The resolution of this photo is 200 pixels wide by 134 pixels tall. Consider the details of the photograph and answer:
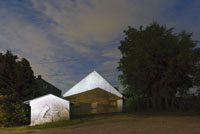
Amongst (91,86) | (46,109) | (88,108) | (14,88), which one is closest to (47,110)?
(46,109)

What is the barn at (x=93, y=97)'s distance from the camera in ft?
108

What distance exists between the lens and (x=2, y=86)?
2352 centimetres

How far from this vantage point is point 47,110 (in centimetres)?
1919

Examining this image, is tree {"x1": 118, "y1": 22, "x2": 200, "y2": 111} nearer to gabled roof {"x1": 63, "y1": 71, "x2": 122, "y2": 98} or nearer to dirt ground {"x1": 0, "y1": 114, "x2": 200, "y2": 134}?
gabled roof {"x1": 63, "y1": 71, "x2": 122, "y2": 98}

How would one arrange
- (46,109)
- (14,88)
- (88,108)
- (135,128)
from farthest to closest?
(88,108), (14,88), (46,109), (135,128)

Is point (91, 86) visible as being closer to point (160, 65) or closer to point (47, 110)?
point (160, 65)

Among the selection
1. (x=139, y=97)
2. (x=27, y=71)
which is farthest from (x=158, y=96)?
(x=27, y=71)

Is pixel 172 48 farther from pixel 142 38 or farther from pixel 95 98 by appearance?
pixel 95 98

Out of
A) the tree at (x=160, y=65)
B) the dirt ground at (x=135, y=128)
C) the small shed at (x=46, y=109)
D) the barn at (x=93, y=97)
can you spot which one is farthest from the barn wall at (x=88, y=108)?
the dirt ground at (x=135, y=128)

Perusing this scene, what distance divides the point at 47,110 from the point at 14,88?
618 cm

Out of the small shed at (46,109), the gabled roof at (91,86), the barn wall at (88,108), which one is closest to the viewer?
the small shed at (46,109)

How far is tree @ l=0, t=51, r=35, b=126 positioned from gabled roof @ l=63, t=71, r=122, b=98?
980 centimetres

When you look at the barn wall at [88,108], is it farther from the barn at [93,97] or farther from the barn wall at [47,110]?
the barn wall at [47,110]

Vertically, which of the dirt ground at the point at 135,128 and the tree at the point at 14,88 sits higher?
the tree at the point at 14,88
